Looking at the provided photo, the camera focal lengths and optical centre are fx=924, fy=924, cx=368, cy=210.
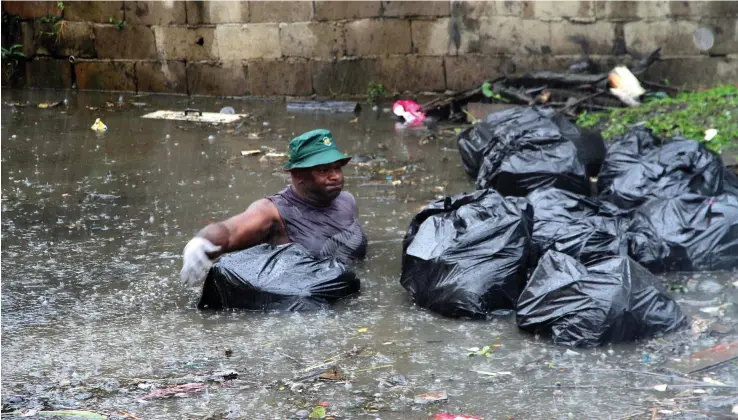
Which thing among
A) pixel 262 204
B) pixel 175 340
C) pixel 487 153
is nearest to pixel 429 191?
pixel 487 153

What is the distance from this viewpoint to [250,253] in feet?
14.0

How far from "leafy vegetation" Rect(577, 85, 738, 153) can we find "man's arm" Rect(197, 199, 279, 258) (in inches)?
133

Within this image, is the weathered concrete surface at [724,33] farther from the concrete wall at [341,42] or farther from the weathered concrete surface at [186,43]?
the weathered concrete surface at [186,43]

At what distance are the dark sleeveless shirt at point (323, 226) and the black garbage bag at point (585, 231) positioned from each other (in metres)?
0.94

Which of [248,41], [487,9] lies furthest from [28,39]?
[487,9]

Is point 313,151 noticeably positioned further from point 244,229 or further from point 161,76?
point 161,76

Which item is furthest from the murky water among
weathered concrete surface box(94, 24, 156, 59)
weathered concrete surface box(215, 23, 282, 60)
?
weathered concrete surface box(94, 24, 156, 59)

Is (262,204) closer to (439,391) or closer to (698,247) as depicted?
(439,391)

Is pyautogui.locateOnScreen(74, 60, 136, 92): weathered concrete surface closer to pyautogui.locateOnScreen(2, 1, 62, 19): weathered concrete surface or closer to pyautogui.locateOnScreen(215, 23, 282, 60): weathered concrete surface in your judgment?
pyautogui.locateOnScreen(2, 1, 62, 19): weathered concrete surface

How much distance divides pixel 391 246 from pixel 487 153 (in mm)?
1322

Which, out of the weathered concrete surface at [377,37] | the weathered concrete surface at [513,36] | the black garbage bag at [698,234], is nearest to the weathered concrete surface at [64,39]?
the weathered concrete surface at [377,37]

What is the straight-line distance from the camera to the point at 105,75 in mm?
11312

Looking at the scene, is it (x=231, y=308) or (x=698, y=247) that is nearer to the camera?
(x=231, y=308)

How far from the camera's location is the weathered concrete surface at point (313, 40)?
9883 mm
